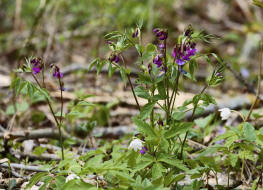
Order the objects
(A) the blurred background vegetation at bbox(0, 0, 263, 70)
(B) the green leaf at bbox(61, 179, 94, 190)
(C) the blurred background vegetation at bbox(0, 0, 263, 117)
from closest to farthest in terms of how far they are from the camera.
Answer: (B) the green leaf at bbox(61, 179, 94, 190) → (C) the blurred background vegetation at bbox(0, 0, 263, 117) → (A) the blurred background vegetation at bbox(0, 0, 263, 70)

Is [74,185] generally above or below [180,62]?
below

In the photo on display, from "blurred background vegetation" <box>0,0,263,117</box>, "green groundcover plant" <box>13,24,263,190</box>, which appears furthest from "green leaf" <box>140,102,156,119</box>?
"blurred background vegetation" <box>0,0,263,117</box>

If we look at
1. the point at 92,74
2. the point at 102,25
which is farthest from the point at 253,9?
the point at 92,74

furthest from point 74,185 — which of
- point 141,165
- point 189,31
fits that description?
point 189,31

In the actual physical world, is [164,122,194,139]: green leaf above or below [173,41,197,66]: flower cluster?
below

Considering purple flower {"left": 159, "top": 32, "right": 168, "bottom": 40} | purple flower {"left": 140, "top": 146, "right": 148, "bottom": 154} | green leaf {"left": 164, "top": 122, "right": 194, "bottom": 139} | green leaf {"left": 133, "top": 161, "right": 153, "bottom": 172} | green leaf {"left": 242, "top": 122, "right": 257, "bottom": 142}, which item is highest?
purple flower {"left": 159, "top": 32, "right": 168, "bottom": 40}

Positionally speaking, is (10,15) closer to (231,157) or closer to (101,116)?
(101,116)

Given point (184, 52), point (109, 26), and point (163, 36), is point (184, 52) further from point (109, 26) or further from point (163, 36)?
point (109, 26)

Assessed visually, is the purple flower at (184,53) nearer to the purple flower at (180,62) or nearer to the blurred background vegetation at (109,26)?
the purple flower at (180,62)

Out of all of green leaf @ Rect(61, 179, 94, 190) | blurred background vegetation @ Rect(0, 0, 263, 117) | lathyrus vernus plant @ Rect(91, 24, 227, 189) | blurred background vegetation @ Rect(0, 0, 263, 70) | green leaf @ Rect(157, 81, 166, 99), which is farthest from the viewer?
blurred background vegetation @ Rect(0, 0, 263, 70)

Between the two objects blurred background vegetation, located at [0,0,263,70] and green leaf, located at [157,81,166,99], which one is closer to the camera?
green leaf, located at [157,81,166,99]

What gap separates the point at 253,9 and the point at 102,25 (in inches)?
156

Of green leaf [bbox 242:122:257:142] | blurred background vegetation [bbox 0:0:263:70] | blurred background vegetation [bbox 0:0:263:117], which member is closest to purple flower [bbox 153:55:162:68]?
green leaf [bbox 242:122:257:142]

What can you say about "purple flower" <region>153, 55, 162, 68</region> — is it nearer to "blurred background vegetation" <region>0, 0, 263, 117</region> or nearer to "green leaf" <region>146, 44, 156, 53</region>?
"green leaf" <region>146, 44, 156, 53</region>
